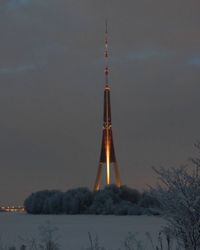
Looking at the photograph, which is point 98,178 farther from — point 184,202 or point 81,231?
point 184,202

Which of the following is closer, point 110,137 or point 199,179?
point 199,179

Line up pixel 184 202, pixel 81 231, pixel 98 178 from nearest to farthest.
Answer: pixel 184 202
pixel 81 231
pixel 98 178

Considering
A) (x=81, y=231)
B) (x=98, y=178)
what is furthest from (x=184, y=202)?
(x=98, y=178)

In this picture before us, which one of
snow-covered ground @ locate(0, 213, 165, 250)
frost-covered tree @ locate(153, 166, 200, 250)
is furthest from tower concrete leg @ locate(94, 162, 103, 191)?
frost-covered tree @ locate(153, 166, 200, 250)

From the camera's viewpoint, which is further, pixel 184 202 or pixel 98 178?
pixel 98 178

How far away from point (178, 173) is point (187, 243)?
32.0 inches

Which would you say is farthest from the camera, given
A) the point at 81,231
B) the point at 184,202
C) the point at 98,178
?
the point at 98,178

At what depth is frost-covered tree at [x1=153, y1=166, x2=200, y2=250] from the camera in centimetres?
756

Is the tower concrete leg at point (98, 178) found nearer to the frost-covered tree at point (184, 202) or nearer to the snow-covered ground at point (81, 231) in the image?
the snow-covered ground at point (81, 231)

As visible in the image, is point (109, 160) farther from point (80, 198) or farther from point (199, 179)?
point (199, 179)

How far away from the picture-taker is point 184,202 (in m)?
7.55

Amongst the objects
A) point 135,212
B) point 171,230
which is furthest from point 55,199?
point 171,230

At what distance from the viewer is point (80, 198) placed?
7144 cm

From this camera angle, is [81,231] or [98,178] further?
[98,178]
